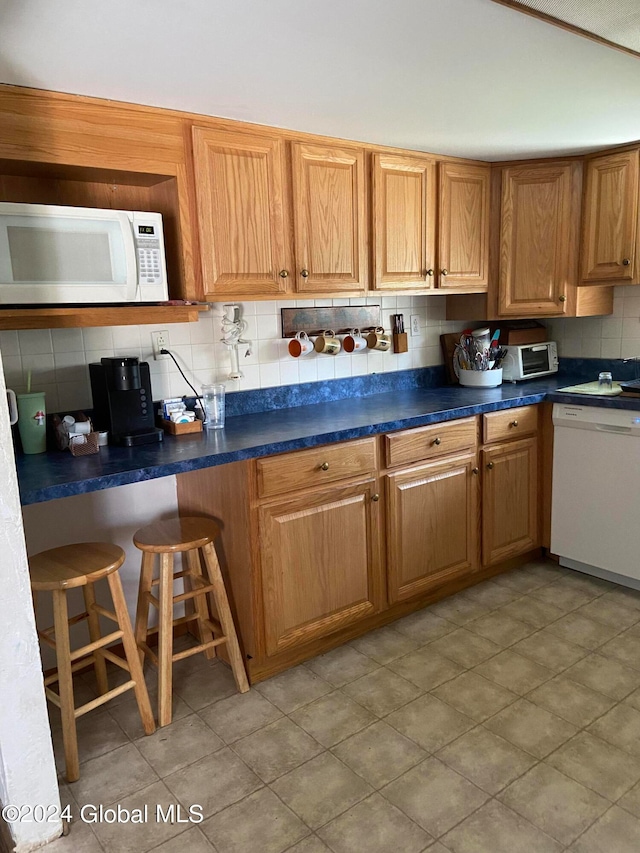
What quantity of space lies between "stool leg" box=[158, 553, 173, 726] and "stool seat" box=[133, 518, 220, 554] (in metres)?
0.04

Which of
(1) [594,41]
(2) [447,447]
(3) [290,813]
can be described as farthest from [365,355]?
(3) [290,813]

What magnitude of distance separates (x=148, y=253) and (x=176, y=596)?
1.20 metres

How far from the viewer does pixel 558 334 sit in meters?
3.75

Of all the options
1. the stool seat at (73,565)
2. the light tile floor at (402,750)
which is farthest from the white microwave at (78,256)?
the light tile floor at (402,750)

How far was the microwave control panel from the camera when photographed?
6.97 ft

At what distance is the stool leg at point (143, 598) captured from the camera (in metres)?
2.28

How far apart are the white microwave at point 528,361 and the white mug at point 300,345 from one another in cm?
119

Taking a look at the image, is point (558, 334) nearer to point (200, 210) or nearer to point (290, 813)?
point (200, 210)

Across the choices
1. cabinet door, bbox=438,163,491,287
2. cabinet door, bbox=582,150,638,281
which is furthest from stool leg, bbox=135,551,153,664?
cabinet door, bbox=582,150,638,281

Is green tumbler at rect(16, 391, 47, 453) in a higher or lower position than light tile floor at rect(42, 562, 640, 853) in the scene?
higher

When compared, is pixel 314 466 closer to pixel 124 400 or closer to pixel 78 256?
pixel 124 400

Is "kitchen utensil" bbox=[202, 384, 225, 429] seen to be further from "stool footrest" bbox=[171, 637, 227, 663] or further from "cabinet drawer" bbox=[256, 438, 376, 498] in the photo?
"stool footrest" bbox=[171, 637, 227, 663]

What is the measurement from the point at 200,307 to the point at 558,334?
2353mm

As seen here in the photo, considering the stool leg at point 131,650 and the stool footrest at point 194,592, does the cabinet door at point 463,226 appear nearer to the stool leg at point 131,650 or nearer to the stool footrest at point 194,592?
the stool footrest at point 194,592
